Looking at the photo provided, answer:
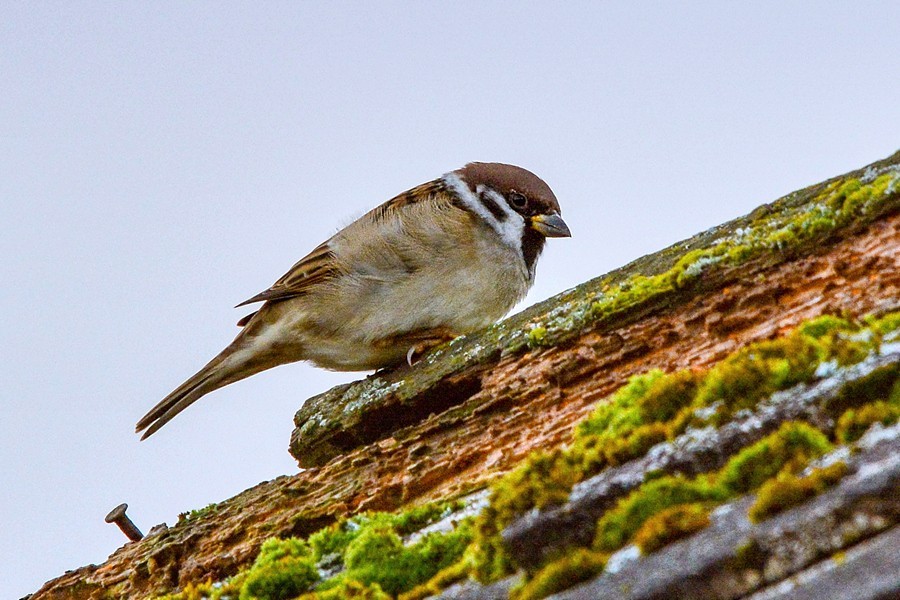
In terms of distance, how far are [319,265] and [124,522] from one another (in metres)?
2.04

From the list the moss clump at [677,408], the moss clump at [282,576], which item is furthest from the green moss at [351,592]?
the moss clump at [677,408]

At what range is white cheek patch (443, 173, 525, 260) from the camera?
550 centimetres

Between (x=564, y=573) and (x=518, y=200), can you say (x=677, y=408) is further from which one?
(x=518, y=200)

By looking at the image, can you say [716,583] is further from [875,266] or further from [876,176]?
[876,176]

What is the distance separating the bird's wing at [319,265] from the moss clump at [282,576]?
274 centimetres

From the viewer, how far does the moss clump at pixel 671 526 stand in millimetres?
1634

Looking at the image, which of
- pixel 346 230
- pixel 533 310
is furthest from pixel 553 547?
pixel 346 230

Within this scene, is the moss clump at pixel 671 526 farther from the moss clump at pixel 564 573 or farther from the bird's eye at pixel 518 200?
the bird's eye at pixel 518 200

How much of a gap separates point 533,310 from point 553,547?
1693 millimetres

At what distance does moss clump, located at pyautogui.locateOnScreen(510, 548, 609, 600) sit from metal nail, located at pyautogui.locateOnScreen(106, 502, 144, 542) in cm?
226

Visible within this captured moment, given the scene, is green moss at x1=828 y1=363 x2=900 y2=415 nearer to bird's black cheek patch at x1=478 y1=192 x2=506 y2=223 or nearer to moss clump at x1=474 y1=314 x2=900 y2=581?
moss clump at x1=474 y1=314 x2=900 y2=581

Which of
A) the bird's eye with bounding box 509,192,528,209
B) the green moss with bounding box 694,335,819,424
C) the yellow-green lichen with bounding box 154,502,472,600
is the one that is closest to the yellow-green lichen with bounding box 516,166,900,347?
the green moss with bounding box 694,335,819,424

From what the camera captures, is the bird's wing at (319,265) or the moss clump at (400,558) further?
the bird's wing at (319,265)

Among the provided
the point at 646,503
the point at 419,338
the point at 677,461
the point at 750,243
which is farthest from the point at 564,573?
the point at 419,338
